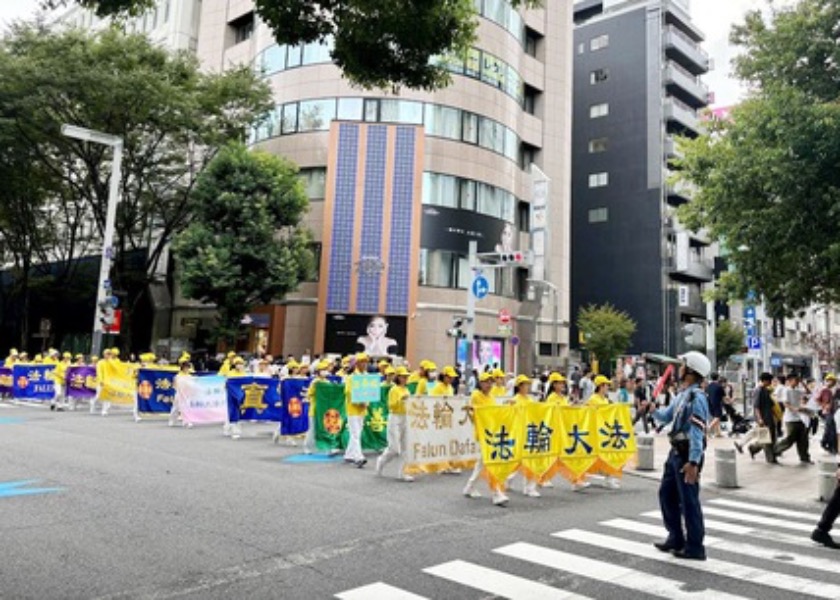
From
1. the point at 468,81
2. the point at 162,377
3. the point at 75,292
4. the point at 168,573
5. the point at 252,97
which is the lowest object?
the point at 168,573

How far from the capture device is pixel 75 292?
136 ft

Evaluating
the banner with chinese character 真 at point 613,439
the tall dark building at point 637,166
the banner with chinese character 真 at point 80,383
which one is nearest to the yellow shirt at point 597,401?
the banner with chinese character 真 at point 613,439

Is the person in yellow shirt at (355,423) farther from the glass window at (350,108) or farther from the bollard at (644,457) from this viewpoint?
the glass window at (350,108)

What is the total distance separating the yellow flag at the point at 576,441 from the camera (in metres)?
10.2

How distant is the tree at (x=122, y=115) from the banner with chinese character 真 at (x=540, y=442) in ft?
79.7

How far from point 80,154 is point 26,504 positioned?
2703 centimetres

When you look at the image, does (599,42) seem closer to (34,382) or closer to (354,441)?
(34,382)

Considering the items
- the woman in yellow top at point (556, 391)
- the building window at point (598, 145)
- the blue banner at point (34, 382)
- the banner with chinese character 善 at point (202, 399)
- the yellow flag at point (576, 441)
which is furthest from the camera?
the building window at point (598, 145)

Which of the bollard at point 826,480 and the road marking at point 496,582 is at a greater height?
the bollard at point 826,480

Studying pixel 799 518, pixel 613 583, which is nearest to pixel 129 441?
pixel 613 583

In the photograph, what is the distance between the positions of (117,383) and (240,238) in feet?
36.9

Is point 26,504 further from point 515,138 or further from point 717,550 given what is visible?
point 515,138

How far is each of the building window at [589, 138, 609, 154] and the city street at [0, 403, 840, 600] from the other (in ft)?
150

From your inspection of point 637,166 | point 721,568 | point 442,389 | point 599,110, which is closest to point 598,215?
point 637,166
